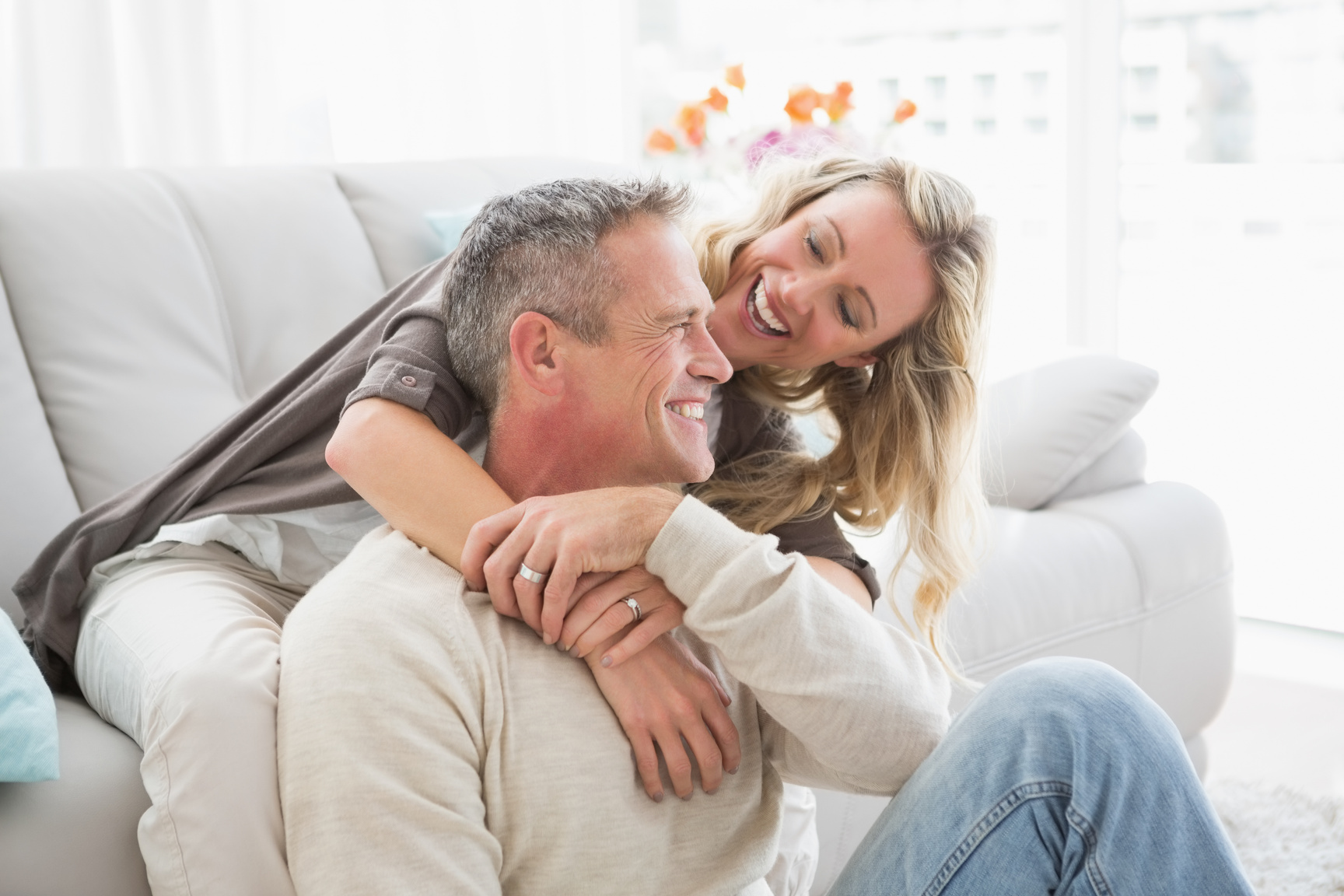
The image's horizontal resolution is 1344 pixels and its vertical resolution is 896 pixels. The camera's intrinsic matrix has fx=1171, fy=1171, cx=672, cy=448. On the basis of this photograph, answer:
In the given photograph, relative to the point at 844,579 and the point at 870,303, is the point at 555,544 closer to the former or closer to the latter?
the point at 844,579

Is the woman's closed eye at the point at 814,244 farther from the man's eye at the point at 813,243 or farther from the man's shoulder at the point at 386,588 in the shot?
the man's shoulder at the point at 386,588

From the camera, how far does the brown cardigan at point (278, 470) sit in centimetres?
132

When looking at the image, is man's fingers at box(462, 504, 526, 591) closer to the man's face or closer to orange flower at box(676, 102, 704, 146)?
the man's face

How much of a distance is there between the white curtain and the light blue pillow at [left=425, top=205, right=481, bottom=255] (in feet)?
2.72

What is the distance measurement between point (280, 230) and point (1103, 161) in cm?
264

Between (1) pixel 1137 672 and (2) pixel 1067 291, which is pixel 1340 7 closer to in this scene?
(2) pixel 1067 291

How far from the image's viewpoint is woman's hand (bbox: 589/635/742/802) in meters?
1.04

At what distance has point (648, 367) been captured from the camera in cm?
117

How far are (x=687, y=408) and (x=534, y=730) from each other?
39 centimetres

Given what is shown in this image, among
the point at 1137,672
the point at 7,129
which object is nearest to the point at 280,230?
the point at 7,129

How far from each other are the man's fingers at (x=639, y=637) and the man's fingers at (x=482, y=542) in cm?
11

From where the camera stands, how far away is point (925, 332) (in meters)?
1.65

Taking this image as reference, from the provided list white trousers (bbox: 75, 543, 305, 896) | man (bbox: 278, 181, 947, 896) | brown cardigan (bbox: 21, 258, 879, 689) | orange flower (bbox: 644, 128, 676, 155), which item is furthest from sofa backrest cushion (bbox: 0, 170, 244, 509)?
orange flower (bbox: 644, 128, 676, 155)

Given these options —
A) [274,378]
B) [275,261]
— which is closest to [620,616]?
[274,378]
